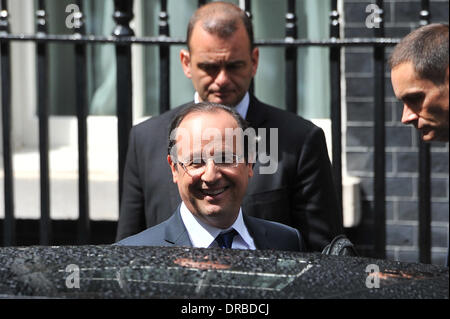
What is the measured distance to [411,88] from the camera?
2.47 meters

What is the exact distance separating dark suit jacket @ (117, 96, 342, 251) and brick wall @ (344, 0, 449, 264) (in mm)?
1990

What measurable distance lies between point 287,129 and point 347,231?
2168 mm

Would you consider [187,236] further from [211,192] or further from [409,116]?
[409,116]

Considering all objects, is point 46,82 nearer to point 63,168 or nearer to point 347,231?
point 63,168

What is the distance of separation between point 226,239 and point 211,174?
0.18 metres

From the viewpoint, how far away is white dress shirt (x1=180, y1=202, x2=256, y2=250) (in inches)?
113

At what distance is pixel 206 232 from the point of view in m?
2.89

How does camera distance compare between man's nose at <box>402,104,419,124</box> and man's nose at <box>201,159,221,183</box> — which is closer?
man's nose at <box>402,104,419,124</box>

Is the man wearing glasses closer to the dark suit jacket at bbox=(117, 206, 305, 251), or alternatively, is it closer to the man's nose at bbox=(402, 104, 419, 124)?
the dark suit jacket at bbox=(117, 206, 305, 251)

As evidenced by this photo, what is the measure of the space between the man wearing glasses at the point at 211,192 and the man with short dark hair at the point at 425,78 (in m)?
0.49

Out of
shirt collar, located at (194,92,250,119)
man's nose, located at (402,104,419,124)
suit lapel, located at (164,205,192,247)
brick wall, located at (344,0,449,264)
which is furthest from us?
brick wall, located at (344,0,449,264)

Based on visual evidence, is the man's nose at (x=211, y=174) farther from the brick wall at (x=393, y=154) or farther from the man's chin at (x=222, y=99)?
the brick wall at (x=393, y=154)

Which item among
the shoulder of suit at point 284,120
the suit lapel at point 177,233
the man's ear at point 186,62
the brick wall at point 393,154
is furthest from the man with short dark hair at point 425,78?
the brick wall at point 393,154

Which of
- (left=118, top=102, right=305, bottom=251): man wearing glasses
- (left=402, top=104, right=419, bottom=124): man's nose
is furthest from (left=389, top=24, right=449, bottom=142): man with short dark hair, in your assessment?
(left=118, top=102, right=305, bottom=251): man wearing glasses
